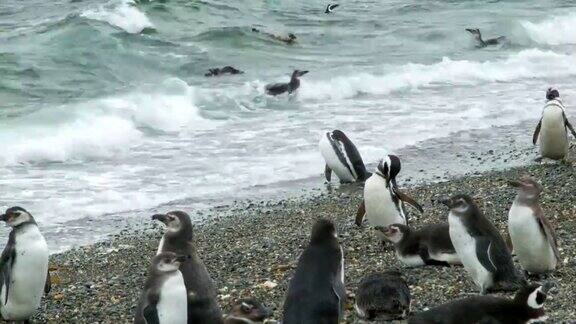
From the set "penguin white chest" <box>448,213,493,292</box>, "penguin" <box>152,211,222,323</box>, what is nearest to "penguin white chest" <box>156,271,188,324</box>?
"penguin" <box>152,211,222,323</box>

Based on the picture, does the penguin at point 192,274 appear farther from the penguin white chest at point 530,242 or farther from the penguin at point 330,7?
the penguin at point 330,7

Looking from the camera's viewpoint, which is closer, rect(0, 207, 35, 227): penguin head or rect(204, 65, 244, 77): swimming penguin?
rect(0, 207, 35, 227): penguin head

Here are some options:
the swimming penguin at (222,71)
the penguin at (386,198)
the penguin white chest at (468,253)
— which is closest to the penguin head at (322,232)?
the penguin white chest at (468,253)

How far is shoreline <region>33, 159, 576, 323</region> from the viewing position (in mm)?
7250

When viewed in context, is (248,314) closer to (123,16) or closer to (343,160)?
(343,160)

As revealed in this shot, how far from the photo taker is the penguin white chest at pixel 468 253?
6762mm

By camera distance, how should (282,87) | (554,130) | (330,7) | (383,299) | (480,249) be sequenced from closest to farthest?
(383,299)
(480,249)
(554,130)
(282,87)
(330,7)

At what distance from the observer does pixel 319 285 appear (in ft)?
19.2

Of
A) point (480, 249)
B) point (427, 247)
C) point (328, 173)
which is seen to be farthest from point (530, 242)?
point (328, 173)

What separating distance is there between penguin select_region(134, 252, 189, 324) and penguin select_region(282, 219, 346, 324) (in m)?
0.61

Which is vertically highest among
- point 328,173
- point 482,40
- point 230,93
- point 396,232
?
point 396,232

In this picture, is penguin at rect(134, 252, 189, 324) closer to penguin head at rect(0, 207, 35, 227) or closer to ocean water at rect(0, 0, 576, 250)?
penguin head at rect(0, 207, 35, 227)

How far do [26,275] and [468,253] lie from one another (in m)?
3.00

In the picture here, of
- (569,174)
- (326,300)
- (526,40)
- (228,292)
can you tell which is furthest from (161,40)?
(326,300)
